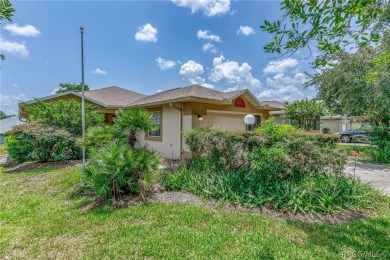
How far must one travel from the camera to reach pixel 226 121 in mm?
11531

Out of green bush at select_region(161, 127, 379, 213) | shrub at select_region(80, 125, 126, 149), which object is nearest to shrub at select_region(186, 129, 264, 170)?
green bush at select_region(161, 127, 379, 213)

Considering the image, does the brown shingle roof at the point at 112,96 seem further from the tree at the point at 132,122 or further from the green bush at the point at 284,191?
the green bush at the point at 284,191

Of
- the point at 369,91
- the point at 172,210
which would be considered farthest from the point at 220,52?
the point at 172,210

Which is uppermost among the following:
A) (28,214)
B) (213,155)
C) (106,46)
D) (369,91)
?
(106,46)

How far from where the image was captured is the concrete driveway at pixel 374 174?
6477 mm

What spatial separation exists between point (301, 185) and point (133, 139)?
18.8ft

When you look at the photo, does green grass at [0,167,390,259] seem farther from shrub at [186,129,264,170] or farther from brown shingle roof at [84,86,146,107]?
brown shingle roof at [84,86,146,107]

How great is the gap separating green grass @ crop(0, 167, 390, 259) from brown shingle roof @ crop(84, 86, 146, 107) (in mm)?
9630

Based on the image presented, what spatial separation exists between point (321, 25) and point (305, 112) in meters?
14.2

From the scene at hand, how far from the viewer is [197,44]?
14.3 m

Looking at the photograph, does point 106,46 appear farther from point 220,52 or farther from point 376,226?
point 376,226

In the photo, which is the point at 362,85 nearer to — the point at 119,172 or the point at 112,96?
the point at 119,172

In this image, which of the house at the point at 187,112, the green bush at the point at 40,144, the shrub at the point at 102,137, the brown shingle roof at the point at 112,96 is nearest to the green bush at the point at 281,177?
the shrub at the point at 102,137

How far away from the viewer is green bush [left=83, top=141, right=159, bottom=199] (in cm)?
496
